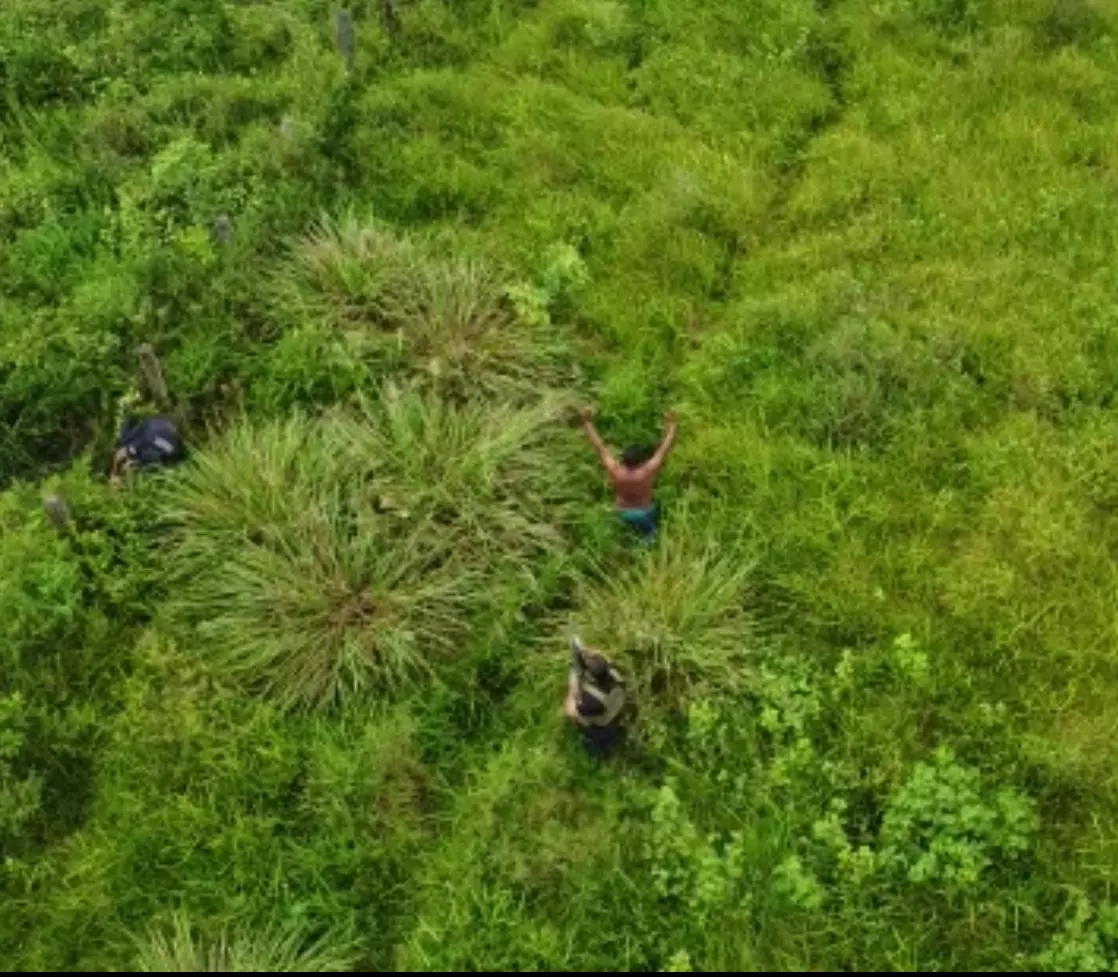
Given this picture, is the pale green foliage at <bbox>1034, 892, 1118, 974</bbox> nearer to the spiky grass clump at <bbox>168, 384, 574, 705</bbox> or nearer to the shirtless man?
the shirtless man

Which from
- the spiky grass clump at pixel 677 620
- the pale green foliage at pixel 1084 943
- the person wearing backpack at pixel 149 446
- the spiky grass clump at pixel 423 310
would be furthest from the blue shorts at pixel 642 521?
the pale green foliage at pixel 1084 943

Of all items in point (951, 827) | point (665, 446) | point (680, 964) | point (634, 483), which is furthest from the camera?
point (665, 446)

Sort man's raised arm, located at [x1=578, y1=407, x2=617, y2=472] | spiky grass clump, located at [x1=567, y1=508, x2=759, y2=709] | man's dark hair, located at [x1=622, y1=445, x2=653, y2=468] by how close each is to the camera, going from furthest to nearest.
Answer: man's dark hair, located at [x1=622, y1=445, x2=653, y2=468]
man's raised arm, located at [x1=578, y1=407, x2=617, y2=472]
spiky grass clump, located at [x1=567, y1=508, x2=759, y2=709]

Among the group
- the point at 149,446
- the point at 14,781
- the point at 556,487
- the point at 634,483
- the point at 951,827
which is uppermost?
the point at 634,483

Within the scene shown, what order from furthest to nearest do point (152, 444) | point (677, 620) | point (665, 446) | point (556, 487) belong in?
point (152, 444)
point (556, 487)
point (665, 446)
point (677, 620)

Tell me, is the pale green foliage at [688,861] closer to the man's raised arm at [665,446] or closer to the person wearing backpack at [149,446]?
the man's raised arm at [665,446]

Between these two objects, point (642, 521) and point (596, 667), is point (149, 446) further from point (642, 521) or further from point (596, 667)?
point (596, 667)

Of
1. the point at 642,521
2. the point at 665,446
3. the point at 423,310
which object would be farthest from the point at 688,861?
the point at 423,310

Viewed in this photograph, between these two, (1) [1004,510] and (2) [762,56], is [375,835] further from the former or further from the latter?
(2) [762,56]

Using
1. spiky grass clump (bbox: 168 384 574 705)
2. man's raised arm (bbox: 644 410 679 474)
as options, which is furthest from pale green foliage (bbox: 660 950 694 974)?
man's raised arm (bbox: 644 410 679 474)
